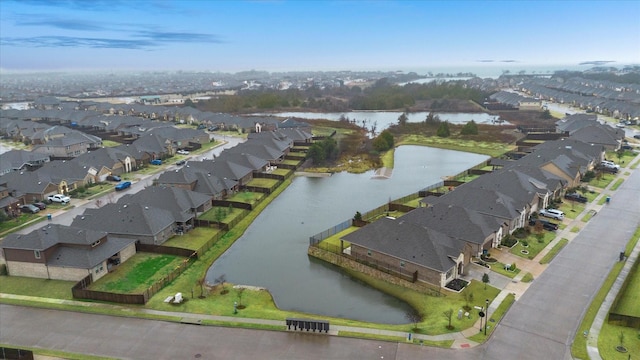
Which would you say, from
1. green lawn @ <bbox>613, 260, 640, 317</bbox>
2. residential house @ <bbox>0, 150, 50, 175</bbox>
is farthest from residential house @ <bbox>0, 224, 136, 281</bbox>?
green lawn @ <bbox>613, 260, 640, 317</bbox>

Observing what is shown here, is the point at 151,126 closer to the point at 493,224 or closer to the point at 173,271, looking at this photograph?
the point at 173,271

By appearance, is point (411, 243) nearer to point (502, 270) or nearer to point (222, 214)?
point (502, 270)

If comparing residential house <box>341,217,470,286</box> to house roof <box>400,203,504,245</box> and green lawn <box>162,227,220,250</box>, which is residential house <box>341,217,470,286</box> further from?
green lawn <box>162,227,220,250</box>

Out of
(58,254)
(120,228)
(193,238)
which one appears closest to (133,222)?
(120,228)

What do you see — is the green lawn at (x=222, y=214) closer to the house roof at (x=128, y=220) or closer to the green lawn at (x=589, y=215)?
the house roof at (x=128, y=220)

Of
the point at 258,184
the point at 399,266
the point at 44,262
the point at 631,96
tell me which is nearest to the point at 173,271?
the point at 44,262

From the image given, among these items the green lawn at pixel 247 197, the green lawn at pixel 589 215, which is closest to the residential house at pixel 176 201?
the green lawn at pixel 247 197
